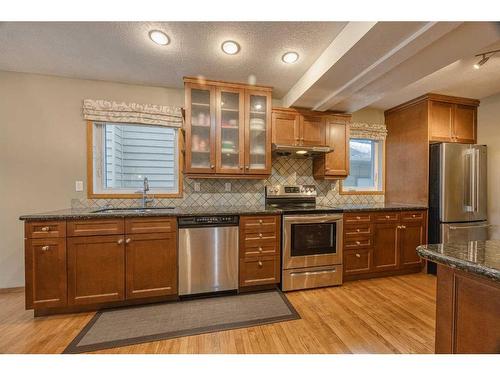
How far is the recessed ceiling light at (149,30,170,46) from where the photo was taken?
177 cm

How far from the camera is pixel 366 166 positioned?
141 inches

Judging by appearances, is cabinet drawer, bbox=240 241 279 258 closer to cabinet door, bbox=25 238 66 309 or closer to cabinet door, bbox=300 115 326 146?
cabinet door, bbox=300 115 326 146

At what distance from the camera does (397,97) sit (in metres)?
3.06

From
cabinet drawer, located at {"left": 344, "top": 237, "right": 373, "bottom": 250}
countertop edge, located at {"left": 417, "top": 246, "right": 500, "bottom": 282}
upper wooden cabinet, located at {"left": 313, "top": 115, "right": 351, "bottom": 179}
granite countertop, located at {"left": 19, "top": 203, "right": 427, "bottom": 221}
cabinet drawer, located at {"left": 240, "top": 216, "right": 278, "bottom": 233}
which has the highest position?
upper wooden cabinet, located at {"left": 313, "top": 115, "right": 351, "bottom": 179}

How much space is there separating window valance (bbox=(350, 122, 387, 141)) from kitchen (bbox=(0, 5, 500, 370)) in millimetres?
38

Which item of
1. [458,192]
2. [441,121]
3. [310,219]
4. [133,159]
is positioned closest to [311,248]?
[310,219]

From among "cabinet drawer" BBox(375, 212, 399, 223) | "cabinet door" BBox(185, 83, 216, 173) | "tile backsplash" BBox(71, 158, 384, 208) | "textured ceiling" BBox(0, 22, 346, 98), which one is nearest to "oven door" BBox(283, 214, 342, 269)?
"cabinet drawer" BBox(375, 212, 399, 223)

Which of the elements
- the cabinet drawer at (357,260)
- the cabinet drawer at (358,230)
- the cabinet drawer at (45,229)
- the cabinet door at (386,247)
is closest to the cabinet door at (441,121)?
the cabinet door at (386,247)

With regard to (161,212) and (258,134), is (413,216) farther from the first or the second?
(161,212)

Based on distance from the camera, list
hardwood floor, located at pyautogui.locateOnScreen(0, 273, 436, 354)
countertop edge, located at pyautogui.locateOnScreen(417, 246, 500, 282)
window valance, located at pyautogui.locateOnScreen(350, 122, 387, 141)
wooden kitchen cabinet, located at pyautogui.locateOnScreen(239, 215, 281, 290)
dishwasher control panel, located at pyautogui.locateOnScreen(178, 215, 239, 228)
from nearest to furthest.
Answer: countertop edge, located at pyautogui.locateOnScreen(417, 246, 500, 282) → hardwood floor, located at pyautogui.locateOnScreen(0, 273, 436, 354) → dishwasher control panel, located at pyautogui.locateOnScreen(178, 215, 239, 228) → wooden kitchen cabinet, located at pyautogui.locateOnScreen(239, 215, 281, 290) → window valance, located at pyautogui.locateOnScreen(350, 122, 387, 141)

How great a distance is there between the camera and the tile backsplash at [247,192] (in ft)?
8.92

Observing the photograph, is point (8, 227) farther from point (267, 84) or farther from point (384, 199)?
point (384, 199)
